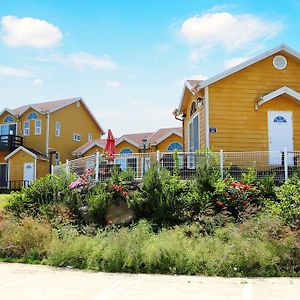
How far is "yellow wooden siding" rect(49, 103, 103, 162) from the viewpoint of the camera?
36.0 meters

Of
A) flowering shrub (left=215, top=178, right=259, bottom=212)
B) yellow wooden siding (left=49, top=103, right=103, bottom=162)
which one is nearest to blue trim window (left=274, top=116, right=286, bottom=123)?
flowering shrub (left=215, top=178, right=259, bottom=212)

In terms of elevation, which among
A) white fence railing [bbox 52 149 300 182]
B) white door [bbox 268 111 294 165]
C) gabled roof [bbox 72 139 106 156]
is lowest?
white fence railing [bbox 52 149 300 182]

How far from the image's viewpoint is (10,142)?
117 ft

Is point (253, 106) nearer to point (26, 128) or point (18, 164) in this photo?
point (18, 164)

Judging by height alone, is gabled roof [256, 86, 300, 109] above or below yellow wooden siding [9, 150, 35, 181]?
above

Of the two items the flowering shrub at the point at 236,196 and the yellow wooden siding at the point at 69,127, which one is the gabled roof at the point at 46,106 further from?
the flowering shrub at the point at 236,196

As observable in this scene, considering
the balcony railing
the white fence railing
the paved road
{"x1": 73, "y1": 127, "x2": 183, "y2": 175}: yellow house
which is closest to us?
the paved road

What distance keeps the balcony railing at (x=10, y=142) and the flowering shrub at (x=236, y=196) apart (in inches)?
1056

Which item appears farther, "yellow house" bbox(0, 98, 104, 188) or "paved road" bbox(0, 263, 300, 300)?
"yellow house" bbox(0, 98, 104, 188)

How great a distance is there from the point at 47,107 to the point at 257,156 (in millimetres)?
25735

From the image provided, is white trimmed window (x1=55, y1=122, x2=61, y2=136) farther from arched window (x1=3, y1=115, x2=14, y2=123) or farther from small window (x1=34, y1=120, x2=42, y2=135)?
arched window (x1=3, y1=115, x2=14, y2=123)

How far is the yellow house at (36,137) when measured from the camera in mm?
33938

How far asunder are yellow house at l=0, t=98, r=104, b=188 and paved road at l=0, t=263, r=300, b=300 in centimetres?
2500

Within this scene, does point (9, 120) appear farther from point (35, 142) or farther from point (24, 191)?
point (24, 191)
